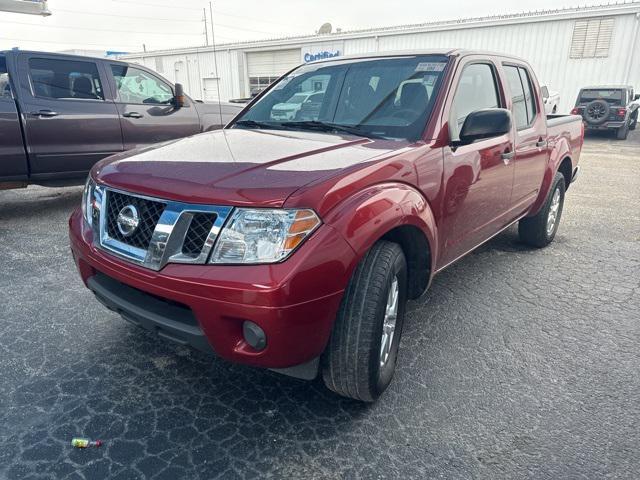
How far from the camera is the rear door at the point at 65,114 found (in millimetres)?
5176

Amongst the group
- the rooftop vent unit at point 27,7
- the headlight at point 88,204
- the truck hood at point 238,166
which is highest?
the rooftop vent unit at point 27,7

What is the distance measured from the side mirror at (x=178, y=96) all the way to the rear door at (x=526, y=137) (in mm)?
4315

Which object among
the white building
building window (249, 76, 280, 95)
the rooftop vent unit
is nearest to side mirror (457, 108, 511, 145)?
the rooftop vent unit

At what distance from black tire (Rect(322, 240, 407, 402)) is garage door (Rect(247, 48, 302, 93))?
24997mm

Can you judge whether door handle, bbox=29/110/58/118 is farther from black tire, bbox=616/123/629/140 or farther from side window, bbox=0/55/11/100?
black tire, bbox=616/123/629/140

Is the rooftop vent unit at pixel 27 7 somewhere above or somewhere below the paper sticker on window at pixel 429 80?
above

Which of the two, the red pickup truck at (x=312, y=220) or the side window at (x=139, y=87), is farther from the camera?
the side window at (x=139, y=87)

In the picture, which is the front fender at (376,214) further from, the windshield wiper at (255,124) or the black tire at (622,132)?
the black tire at (622,132)

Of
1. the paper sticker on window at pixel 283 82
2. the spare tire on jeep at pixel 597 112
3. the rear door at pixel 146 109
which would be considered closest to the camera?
the paper sticker on window at pixel 283 82

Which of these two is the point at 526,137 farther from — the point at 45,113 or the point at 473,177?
the point at 45,113

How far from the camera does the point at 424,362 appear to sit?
2.68 metres

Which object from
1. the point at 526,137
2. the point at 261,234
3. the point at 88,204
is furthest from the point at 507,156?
the point at 88,204

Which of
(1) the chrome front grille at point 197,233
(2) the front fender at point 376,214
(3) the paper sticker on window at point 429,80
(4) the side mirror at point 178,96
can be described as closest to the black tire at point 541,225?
(3) the paper sticker on window at point 429,80

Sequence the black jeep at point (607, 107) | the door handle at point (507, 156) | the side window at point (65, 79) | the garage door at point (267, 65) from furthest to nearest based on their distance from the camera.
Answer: the garage door at point (267, 65) → the black jeep at point (607, 107) → the side window at point (65, 79) → the door handle at point (507, 156)
